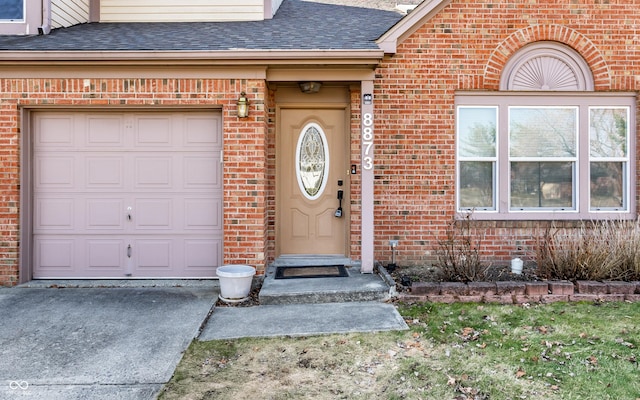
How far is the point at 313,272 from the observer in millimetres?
6746

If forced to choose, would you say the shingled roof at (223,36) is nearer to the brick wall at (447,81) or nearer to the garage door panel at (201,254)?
the brick wall at (447,81)

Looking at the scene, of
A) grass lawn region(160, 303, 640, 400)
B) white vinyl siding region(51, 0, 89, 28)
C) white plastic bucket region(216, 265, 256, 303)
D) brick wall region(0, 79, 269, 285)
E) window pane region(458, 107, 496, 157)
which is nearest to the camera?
grass lawn region(160, 303, 640, 400)

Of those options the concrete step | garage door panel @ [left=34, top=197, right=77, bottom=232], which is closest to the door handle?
the concrete step

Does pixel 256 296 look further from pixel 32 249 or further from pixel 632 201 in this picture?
pixel 632 201

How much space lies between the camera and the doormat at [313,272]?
6.55 meters

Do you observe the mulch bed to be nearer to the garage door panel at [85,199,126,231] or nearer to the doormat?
the doormat

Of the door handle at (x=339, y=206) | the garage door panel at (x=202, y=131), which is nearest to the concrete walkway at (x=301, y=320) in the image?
the door handle at (x=339, y=206)

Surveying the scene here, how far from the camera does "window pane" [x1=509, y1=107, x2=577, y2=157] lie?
7301 millimetres

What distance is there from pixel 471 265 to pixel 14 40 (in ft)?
24.3

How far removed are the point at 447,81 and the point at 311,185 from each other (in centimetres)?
267

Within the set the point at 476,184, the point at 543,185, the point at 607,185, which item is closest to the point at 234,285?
the point at 476,184

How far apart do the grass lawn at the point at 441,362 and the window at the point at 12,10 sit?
636 centimetres

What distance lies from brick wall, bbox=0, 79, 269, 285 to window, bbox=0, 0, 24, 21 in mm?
1574

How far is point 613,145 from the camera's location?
Answer: 24.1ft
